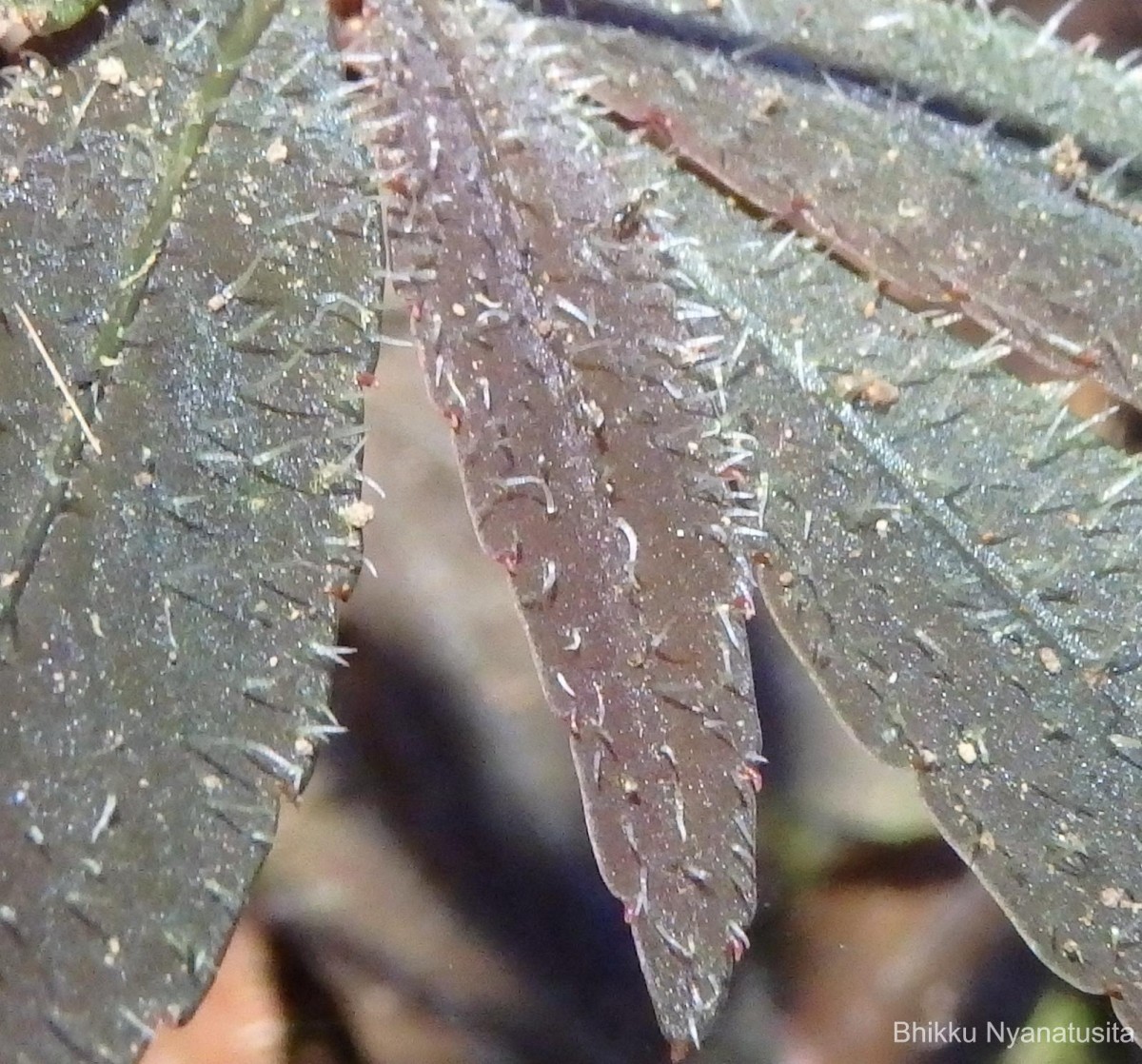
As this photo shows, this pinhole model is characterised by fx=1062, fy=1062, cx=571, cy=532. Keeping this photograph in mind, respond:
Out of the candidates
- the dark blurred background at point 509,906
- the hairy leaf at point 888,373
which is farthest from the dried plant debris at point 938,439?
the dark blurred background at point 509,906

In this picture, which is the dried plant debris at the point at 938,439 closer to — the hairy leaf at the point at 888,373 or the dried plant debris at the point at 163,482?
the hairy leaf at the point at 888,373

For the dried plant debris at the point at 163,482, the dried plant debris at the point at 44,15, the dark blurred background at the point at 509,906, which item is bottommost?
the dark blurred background at the point at 509,906

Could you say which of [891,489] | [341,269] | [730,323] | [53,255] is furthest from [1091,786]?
[53,255]

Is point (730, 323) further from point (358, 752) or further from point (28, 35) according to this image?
point (358, 752)

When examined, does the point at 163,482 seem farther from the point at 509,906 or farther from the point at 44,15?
the point at 509,906

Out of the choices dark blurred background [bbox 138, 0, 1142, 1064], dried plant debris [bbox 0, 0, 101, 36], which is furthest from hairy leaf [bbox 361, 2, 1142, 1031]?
dark blurred background [bbox 138, 0, 1142, 1064]

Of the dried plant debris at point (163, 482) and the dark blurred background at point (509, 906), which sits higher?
the dried plant debris at point (163, 482)

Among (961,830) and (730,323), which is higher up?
(730,323)
